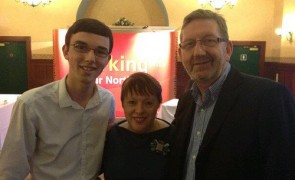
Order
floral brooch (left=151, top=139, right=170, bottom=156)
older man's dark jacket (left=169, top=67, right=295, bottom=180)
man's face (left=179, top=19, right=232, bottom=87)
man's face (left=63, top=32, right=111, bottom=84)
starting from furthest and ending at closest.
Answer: floral brooch (left=151, top=139, right=170, bottom=156)
man's face (left=63, top=32, right=111, bottom=84)
man's face (left=179, top=19, right=232, bottom=87)
older man's dark jacket (left=169, top=67, right=295, bottom=180)

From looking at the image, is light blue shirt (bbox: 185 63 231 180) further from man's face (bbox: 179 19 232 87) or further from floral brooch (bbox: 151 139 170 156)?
floral brooch (bbox: 151 139 170 156)

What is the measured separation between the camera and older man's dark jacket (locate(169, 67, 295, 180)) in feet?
4.02

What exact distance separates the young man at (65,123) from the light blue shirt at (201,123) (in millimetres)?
498

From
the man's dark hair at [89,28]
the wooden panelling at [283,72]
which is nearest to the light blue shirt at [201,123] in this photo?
the man's dark hair at [89,28]

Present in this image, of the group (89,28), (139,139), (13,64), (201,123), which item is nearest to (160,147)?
(139,139)

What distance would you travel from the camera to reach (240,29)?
8.07 metres

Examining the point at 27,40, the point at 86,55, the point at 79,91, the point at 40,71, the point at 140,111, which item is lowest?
the point at 40,71

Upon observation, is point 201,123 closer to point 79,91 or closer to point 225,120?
point 225,120

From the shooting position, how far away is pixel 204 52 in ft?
4.68

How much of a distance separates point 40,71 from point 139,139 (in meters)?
7.16

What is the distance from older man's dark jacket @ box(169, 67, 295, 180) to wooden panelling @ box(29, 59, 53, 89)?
741cm

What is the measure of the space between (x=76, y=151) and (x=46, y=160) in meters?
0.15

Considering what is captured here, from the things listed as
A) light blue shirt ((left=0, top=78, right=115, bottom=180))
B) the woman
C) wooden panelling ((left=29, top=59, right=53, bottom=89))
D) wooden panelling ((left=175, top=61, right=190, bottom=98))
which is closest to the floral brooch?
the woman

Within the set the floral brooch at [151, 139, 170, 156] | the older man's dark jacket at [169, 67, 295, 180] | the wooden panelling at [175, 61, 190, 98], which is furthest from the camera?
the wooden panelling at [175, 61, 190, 98]
